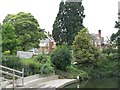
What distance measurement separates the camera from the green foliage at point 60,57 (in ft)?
70.9

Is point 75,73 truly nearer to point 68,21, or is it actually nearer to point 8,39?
point 8,39

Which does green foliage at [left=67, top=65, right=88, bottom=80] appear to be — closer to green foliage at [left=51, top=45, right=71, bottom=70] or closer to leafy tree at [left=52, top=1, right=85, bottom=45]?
green foliage at [left=51, top=45, right=71, bottom=70]

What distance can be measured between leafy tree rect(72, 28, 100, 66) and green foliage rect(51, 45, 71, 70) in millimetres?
2071

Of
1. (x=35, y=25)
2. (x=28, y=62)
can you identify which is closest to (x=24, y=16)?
(x=35, y=25)

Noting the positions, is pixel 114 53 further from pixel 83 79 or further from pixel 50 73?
pixel 50 73

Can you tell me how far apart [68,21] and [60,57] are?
9375 millimetres

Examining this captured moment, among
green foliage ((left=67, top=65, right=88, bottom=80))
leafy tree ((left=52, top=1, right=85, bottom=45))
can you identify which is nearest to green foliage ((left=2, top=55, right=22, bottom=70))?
green foliage ((left=67, top=65, right=88, bottom=80))

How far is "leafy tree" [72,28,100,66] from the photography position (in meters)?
24.0

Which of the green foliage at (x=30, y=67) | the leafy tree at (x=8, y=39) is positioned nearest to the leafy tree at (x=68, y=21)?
the leafy tree at (x=8, y=39)

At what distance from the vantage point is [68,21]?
30.5m

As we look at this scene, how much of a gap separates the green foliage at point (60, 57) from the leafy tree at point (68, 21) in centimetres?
834

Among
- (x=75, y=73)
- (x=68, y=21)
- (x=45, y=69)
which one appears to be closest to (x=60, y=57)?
(x=75, y=73)

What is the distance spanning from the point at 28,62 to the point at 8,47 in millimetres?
6098

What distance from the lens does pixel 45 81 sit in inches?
693
